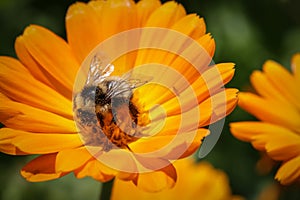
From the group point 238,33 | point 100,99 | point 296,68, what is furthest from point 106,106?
point 238,33

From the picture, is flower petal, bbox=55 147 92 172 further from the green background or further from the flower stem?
the green background

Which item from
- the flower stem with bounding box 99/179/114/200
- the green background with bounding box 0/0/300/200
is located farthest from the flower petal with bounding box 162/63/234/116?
the green background with bounding box 0/0/300/200

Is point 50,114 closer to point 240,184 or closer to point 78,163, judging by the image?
point 78,163

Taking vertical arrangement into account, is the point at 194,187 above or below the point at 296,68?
below

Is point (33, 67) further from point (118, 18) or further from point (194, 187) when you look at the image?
point (194, 187)

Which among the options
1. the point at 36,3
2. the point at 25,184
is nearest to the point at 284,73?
the point at 25,184

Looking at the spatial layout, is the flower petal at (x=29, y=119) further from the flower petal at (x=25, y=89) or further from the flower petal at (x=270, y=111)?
the flower petal at (x=270, y=111)
